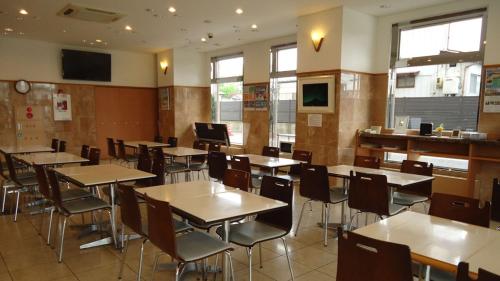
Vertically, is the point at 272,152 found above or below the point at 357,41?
below

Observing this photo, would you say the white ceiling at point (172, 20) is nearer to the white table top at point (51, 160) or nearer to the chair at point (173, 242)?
the white table top at point (51, 160)

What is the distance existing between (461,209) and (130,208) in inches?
102

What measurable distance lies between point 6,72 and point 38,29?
1903mm

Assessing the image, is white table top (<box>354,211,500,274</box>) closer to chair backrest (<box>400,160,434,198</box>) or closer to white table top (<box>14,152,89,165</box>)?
chair backrest (<box>400,160,434,198</box>)

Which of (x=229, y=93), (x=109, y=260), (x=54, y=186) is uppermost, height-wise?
(x=229, y=93)

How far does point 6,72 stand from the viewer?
8828 millimetres

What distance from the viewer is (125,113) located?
35.7 ft

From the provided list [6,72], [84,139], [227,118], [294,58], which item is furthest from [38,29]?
[294,58]

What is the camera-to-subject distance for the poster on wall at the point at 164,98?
10734 mm

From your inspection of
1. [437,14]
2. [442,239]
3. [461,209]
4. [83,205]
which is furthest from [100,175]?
[437,14]

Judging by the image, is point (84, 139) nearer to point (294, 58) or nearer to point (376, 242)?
point (294, 58)

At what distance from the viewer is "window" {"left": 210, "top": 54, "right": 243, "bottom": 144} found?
10.0m

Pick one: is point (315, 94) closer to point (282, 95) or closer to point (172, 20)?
point (282, 95)

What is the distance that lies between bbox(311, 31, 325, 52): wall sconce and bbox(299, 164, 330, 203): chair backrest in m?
3.18
